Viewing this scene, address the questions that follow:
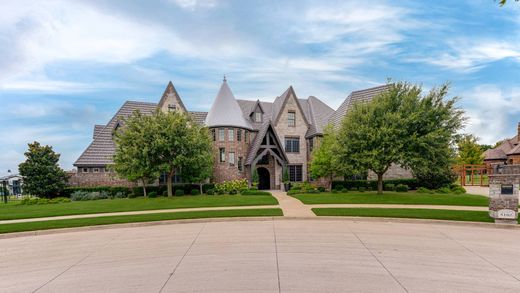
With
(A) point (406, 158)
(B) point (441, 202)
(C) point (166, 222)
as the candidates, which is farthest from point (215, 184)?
(B) point (441, 202)

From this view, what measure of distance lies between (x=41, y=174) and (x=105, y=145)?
636 cm

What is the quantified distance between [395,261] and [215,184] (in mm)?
23529

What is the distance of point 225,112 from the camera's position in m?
31.5

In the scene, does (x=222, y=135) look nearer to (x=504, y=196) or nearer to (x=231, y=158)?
(x=231, y=158)

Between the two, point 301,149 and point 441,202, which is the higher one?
point 301,149

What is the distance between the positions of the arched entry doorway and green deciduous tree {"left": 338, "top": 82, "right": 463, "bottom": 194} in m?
13.3

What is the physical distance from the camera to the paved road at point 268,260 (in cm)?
567

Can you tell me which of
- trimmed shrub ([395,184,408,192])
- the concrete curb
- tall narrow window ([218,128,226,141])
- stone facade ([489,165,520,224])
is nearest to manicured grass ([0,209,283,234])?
the concrete curb

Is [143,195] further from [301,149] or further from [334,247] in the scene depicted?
[334,247]

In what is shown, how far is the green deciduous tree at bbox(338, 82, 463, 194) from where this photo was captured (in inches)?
812

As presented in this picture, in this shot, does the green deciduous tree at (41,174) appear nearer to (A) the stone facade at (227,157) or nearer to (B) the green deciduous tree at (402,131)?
(A) the stone facade at (227,157)

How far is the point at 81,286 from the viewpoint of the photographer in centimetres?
580

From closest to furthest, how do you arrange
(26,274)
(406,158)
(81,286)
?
(81,286)
(26,274)
(406,158)

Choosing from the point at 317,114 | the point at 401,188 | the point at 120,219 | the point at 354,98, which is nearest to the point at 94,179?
the point at 120,219
